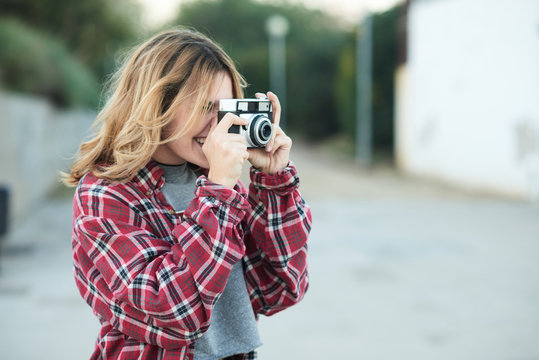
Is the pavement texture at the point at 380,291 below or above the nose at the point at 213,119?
below

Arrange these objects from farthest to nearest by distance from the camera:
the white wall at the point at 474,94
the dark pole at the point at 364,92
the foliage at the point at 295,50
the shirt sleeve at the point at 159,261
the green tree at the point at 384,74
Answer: the foliage at the point at 295,50 → the green tree at the point at 384,74 → the dark pole at the point at 364,92 → the white wall at the point at 474,94 → the shirt sleeve at the point at 159,261

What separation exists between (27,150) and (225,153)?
801 centimetres

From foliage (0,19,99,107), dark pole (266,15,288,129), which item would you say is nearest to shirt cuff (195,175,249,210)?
foliage (0,19,99,107)

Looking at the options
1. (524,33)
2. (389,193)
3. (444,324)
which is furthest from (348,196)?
(444,324)

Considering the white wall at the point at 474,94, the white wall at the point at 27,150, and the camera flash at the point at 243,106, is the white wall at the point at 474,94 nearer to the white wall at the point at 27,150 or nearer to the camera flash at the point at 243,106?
the white wall at the point at 27,150

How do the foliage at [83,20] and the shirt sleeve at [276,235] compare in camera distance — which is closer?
the shirt sleeve at [276,235]

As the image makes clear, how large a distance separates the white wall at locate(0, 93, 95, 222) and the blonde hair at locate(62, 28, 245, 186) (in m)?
4.57

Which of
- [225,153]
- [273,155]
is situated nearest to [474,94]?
[273,155]

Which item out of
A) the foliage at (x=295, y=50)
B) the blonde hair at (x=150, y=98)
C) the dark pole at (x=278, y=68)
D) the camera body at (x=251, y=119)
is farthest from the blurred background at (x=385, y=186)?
the dark pole at (x=278, y=68)

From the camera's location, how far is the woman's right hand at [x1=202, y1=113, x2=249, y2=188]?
4.04 ft

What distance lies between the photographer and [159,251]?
48.7 inches

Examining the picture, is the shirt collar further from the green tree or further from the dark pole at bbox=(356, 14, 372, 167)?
the green tree

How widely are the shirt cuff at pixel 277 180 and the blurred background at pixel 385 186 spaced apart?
0.65m

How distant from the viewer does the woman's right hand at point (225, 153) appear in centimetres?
123
